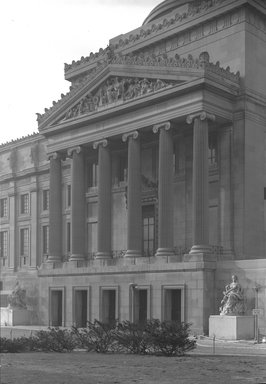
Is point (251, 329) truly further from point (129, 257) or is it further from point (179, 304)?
point (129, 257)

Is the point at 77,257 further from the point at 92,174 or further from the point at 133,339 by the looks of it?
the point at 133,339

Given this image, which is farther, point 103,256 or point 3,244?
point 3,244

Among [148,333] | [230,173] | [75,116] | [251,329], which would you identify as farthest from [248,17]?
[148,333]

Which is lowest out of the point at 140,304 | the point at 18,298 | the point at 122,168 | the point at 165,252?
the point at 18,298

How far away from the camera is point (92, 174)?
65688 mm

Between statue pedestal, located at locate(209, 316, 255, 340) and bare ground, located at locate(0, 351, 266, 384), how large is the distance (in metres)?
16.5

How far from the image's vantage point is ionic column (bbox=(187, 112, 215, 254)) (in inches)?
1938

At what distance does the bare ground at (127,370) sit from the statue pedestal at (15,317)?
39.3 meters

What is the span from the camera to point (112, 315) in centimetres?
5509

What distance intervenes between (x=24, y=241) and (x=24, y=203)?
15.3 ft

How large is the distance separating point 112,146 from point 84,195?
5.16 metres

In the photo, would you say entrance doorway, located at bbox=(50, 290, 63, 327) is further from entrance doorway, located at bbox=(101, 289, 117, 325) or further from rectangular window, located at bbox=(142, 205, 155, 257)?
rectangular window, located at bbox=(142, 205, 155, 257)

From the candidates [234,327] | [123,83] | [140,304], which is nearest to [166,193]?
[140,304]

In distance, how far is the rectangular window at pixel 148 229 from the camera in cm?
5906
